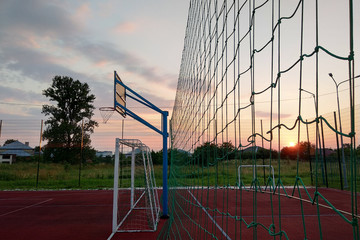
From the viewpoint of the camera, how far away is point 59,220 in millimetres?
5410

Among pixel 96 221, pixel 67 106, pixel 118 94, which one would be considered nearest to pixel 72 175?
pixel 118 94

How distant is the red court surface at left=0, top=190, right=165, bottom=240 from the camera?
4.24m

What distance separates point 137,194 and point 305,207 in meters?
4.94

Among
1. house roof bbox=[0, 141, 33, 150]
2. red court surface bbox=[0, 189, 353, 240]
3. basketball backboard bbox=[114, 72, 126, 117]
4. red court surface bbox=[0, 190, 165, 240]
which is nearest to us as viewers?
red court surface bbox=[0, 189, 353, 240]

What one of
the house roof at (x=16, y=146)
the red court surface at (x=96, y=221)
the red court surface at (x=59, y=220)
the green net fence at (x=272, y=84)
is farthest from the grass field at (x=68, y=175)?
the green net fence at (x=272, y=84)

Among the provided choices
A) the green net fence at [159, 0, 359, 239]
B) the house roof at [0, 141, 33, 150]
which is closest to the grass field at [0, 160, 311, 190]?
the house roof at [0, 141, 33, 150]

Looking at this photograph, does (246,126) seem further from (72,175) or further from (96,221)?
(72,175)

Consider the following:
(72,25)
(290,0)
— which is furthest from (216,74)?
(72,25)

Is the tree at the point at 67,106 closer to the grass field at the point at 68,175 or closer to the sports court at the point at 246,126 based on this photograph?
the grass field at the point at 68,175

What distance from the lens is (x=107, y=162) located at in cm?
1348

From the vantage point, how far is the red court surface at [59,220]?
13.9 feet

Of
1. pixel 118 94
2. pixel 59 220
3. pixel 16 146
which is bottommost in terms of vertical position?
pixel 59 220

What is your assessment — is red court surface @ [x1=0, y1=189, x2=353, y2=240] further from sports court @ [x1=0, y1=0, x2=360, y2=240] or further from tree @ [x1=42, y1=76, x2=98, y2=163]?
tree @ [x1=42, y1=76, x2=98, y2=163]

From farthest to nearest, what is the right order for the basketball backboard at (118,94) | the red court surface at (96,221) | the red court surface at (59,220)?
1. the basketball backboard at (118,94)
2. the red court surface at (59,220)
3. the red court surface at (96,221)
